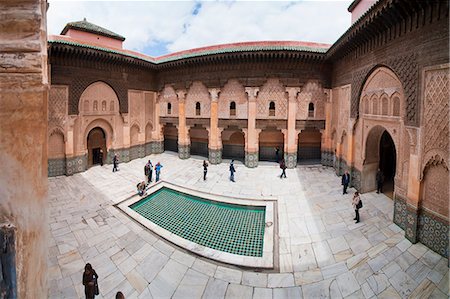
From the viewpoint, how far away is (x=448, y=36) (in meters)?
4.84

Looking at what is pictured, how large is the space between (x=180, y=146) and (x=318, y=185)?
26.8 ft

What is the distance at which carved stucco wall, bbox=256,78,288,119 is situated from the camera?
494 inches

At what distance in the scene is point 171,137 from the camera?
1678 centimetres

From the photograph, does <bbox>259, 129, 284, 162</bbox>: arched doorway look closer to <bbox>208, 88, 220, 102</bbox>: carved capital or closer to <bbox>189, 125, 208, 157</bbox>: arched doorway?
<bbox>208, 88, 220, 102</bbox>: carved capital

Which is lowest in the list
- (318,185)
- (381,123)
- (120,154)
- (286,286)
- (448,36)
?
(286,286)

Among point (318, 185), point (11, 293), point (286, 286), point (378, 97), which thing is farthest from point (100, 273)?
point (378, 97)

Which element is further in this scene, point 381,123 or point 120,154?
point 120,154

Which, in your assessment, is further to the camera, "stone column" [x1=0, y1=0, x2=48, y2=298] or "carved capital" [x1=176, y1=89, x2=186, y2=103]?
"carved capital" [x1=176, y1=89, x2=186, y2=103]

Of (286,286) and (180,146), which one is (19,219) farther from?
(180,146)

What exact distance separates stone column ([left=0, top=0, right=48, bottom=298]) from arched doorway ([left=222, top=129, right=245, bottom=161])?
13.5 meters

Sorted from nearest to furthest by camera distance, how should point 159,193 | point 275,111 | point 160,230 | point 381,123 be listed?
point 160,230, point 381,123, point 159,193, point 275,111

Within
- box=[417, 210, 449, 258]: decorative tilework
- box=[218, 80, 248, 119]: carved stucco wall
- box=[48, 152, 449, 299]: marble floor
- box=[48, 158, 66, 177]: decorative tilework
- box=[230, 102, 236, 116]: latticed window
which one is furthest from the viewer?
box=[230, 102, 236, 116]: latticed window

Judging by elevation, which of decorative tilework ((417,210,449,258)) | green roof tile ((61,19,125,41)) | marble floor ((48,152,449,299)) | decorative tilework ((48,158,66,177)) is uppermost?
green roof tile ((61,19,125,41))

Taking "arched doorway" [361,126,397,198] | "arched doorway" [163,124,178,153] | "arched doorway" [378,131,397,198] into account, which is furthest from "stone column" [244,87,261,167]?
"arched doorway" [163,124,178,153]
